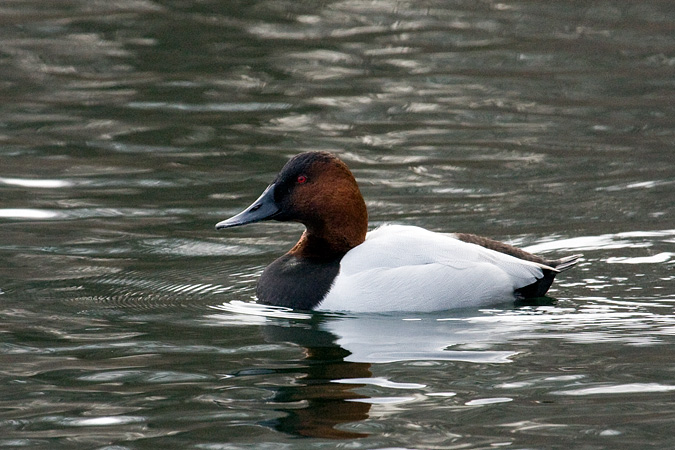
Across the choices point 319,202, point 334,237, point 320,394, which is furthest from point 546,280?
point 320,394

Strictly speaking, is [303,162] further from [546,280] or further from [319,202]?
[546,280]

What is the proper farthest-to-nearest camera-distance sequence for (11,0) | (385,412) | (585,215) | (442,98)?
(11,0), (442,98), (585,215), (385,412)

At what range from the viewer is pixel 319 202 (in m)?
6.95

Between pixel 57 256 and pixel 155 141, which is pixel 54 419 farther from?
pixel 155 141

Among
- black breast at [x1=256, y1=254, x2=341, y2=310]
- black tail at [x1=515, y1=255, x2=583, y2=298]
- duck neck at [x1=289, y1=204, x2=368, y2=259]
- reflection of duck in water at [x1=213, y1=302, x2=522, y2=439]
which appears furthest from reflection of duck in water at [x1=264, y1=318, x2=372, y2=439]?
black tail at [x1=515, y1=255, x2=583, y2=298]

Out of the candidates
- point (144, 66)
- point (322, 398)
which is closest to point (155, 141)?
point (144, 66)

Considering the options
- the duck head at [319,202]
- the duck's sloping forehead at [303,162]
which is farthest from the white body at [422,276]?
the duck's sloping forehead at [303,162]

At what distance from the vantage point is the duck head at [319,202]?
6938mm

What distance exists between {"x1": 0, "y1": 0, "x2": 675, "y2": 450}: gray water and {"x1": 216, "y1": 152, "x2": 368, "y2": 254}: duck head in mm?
530

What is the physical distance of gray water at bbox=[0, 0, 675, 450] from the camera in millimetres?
5207

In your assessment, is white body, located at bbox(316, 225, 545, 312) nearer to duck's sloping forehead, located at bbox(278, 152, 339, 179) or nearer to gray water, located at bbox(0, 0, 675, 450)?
gray water, located at bbox(0, 0, 675, 450)

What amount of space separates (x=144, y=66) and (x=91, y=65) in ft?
2.02

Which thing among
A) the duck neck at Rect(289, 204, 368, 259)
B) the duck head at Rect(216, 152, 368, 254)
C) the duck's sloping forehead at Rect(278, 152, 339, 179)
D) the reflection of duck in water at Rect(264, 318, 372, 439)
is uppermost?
the duck's sloping forehead at Rect(278, 152, 339, 179)

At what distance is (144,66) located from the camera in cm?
1371
